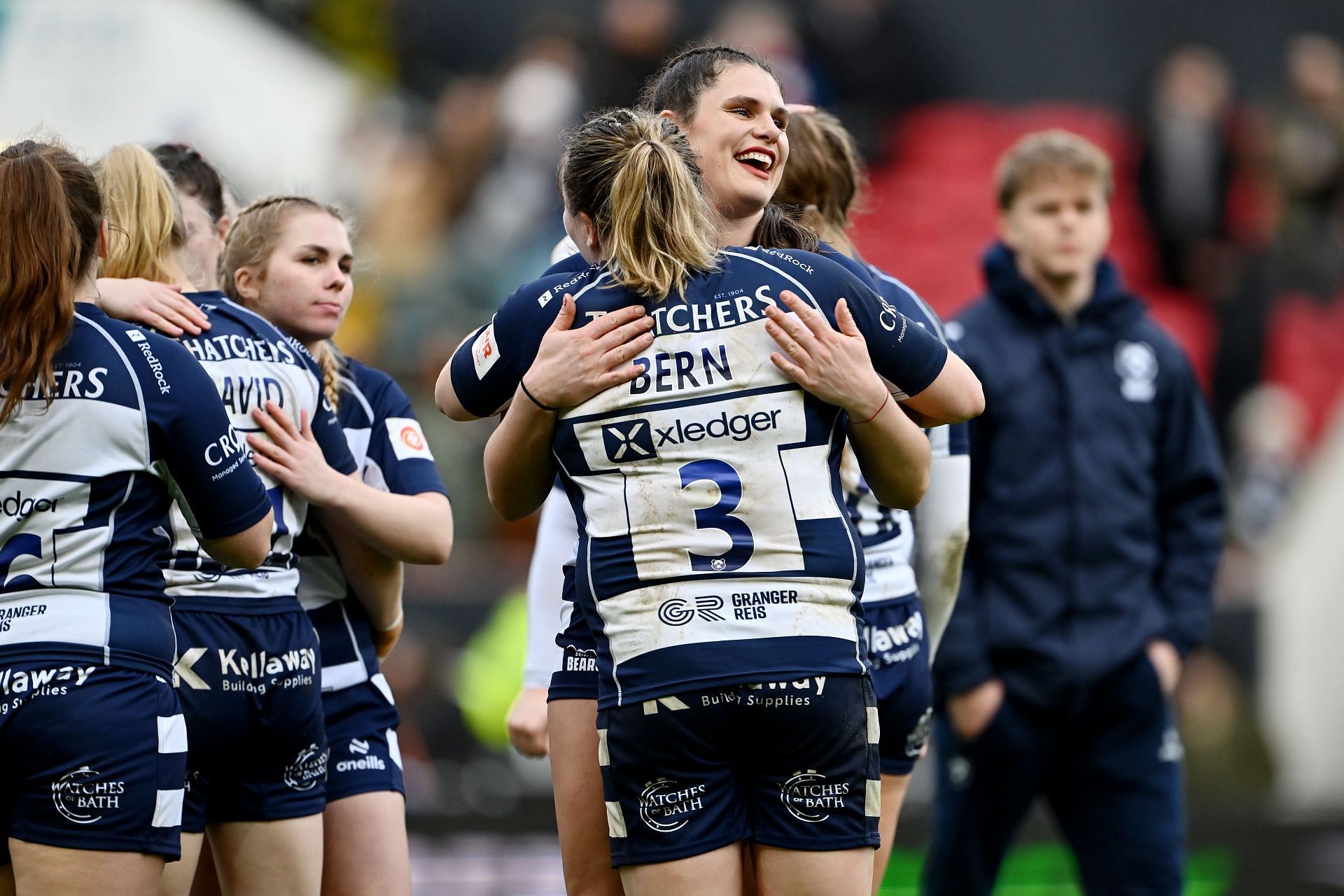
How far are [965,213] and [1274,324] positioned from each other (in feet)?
7.75

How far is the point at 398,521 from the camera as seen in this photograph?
352 cm

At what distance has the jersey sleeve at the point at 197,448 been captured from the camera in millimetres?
2857

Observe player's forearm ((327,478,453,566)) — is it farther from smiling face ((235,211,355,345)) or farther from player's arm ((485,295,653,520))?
player's arm ((485,295,653,520))

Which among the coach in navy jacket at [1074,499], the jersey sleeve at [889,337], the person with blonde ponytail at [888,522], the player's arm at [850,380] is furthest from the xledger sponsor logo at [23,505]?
the coach in navy jacket at [1074,499]

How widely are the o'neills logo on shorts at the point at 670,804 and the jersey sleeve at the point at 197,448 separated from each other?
3.00 feet

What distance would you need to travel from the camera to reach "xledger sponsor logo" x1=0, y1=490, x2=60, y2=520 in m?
2.78

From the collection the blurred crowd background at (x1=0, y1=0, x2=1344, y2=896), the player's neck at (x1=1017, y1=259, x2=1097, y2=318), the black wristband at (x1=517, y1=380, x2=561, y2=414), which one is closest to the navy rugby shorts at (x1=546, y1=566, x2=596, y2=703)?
the black wristband at (x1=517, y1=380, x2=561, y2=414)

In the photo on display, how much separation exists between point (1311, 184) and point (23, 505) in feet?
35.8

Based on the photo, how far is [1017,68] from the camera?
12680 mm

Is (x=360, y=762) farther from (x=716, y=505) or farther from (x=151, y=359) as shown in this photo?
(x=716, y=505)

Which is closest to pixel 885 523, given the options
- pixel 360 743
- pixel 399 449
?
pixel 399 449

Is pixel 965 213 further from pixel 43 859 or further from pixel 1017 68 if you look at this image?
pixel 43 859

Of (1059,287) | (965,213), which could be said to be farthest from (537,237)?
(1059,287)

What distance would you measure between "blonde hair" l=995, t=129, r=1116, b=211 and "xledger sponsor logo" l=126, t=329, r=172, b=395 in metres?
2.82
